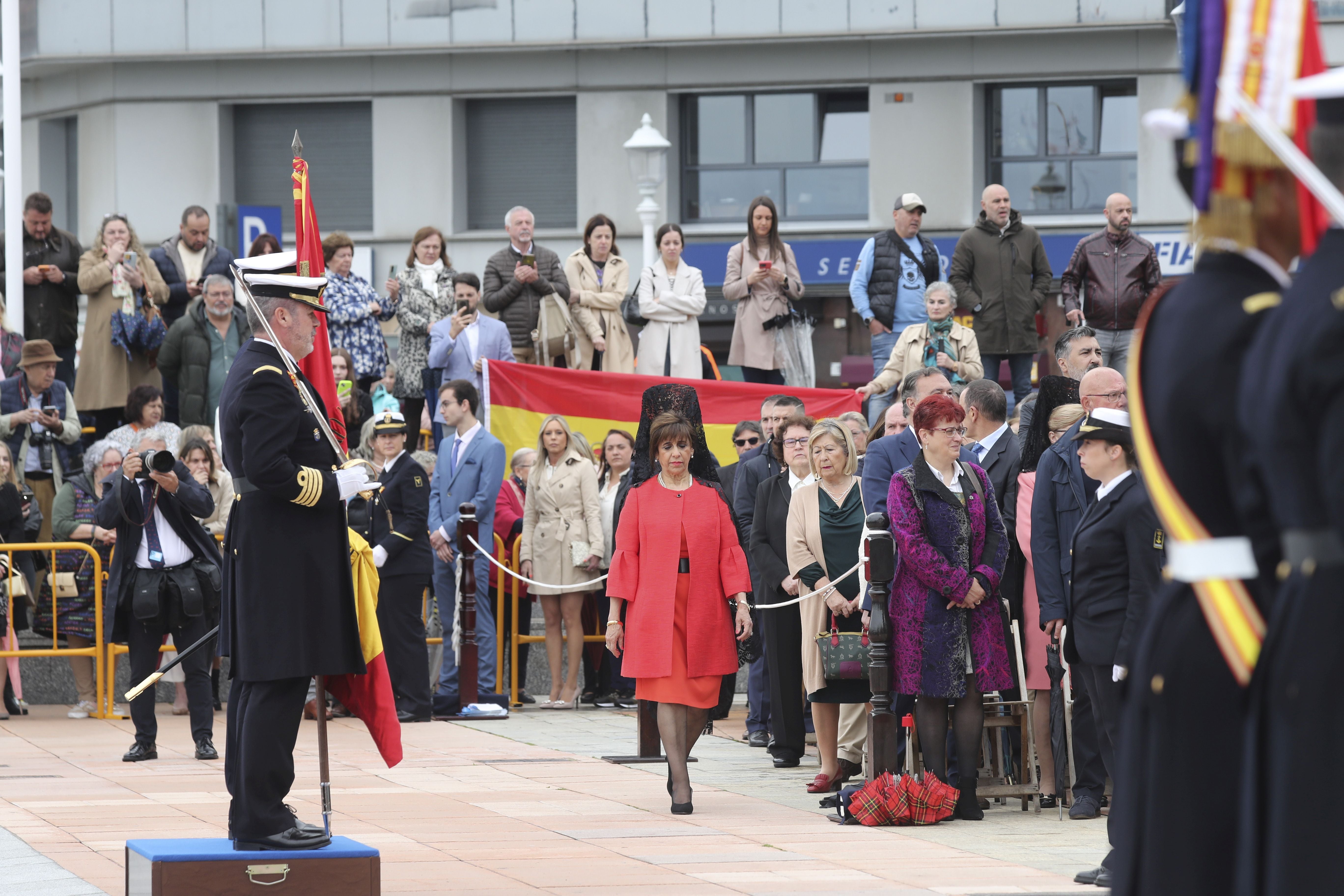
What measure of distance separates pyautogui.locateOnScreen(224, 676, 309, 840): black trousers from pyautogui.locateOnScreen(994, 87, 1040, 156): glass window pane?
23599mm

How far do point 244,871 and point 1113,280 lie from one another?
11286mm

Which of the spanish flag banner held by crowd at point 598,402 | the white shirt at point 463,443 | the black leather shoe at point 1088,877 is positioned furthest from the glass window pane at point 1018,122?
the black leather shoe at point 1088,877

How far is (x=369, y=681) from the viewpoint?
7.28 meters

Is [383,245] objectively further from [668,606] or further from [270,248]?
[668,606]

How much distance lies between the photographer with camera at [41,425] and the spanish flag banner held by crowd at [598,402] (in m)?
3.35

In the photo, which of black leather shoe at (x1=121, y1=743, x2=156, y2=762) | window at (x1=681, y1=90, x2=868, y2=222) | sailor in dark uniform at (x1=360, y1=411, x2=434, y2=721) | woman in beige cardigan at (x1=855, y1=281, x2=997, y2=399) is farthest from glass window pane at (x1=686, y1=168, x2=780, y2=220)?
black leather shoe at (x1=121, y1=743, x2=156, y2=762)

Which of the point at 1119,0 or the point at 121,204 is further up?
the point at 1119,0

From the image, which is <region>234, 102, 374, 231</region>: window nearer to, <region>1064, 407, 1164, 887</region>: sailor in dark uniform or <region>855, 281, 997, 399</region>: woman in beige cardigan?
<region>855, 281, 997, 399</region>: woman in beige cardigan

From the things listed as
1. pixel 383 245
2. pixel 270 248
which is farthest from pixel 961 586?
pixel 383 245

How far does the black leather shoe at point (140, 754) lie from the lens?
37.9ft

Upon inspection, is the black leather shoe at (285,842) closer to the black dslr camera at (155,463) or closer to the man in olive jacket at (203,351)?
the black dslr camera at (155,463)

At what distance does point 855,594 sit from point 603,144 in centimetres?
1977

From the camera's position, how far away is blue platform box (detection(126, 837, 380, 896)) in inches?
250

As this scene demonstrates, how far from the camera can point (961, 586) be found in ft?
31.4
